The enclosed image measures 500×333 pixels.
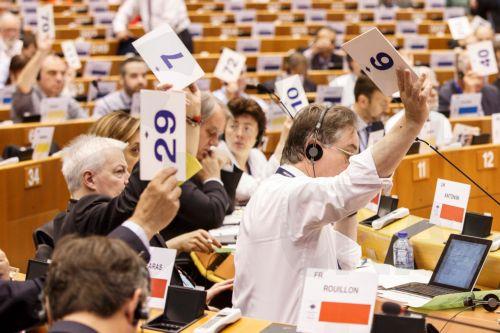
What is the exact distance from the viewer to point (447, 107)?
32.1 feet

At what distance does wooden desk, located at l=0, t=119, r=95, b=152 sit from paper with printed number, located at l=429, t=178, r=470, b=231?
3505mm

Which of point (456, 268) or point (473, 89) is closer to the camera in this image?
point (456, 268)

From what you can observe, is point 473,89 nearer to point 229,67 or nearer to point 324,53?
point 229,67

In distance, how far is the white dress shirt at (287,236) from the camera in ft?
9.74

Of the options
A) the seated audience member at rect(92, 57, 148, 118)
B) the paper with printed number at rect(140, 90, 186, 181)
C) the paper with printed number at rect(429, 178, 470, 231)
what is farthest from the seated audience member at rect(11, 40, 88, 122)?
the paper with printed number at rect(140, 90, 186, 181)

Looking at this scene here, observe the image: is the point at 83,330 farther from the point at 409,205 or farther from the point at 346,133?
the point at 409,205

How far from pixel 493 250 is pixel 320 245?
116cm

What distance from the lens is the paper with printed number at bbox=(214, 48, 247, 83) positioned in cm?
862

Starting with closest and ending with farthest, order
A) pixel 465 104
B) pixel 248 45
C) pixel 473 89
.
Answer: pixel 465 104 < pixel 473 89 < pixel 248 45

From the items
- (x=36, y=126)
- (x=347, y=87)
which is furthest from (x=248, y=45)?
(x=36, y=126)

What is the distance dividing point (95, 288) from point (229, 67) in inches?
265

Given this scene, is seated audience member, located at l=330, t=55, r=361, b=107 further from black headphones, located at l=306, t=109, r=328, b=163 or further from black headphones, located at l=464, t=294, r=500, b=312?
black headphones, located at l=306, t=109, r=328, b=163

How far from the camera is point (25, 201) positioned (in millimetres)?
6000

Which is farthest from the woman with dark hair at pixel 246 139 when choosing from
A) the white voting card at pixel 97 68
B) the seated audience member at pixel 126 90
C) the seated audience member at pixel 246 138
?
the white voting card at pixel 97 68
